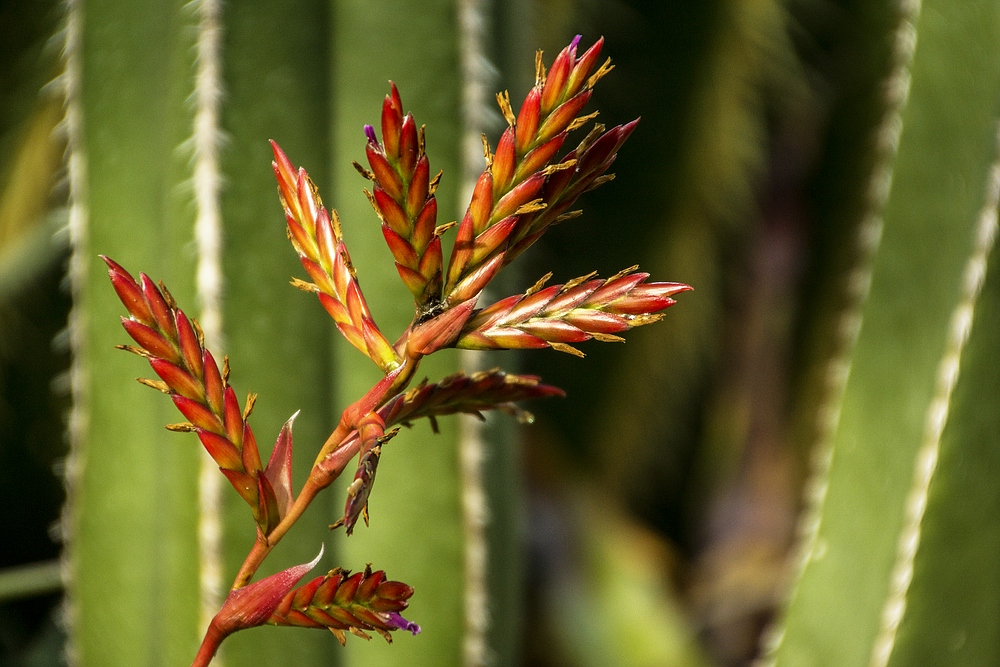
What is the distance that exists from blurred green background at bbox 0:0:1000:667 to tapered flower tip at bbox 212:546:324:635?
270mm

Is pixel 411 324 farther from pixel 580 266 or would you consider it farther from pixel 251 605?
pixel 580 266

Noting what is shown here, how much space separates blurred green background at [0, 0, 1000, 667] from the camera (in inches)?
A: 18.0

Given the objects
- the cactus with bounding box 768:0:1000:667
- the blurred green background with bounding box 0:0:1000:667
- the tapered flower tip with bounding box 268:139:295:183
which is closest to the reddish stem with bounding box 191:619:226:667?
the tapered flower tip with bounding box 268:139:295:183

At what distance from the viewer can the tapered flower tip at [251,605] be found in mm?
184

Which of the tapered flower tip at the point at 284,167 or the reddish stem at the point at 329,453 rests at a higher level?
the tapered flower tip at the point at 284,167

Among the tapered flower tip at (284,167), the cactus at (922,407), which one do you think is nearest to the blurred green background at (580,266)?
the cactus at (922,407)

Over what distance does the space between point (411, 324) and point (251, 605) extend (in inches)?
2.9

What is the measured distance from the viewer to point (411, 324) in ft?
0.64

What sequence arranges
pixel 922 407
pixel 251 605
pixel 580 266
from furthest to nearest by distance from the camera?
pixel 580 266
pixel 922 407
pixel 251 605

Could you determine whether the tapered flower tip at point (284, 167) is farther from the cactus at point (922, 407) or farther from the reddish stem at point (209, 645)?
the cactus at point (922, 407)

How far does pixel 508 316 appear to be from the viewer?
196 mm

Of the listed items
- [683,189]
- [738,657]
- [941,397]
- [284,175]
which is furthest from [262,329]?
[738,657]

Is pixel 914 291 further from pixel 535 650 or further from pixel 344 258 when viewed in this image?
pixel 535 650

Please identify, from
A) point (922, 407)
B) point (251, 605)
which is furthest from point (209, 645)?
point (922, 407)
